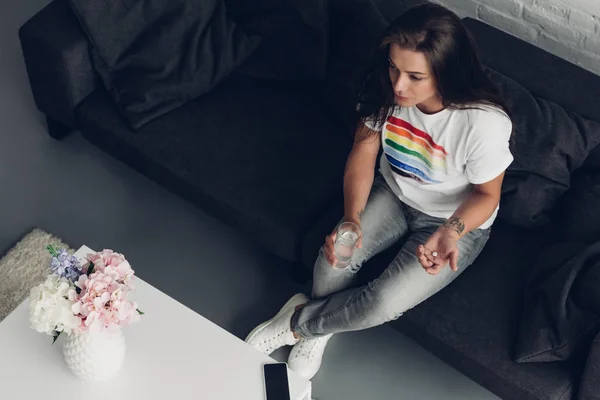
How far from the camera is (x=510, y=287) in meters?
2.36

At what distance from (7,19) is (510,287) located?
227 cm

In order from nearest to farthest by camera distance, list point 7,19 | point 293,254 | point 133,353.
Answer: point 133,353 < point 293,254 < point 7,19

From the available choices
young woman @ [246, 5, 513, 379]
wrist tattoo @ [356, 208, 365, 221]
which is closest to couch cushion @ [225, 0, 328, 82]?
young woman @ [246, 5, 513, 379]

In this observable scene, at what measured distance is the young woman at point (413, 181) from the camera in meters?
1.99

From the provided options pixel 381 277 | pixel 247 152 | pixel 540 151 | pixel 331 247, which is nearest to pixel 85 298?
pixel 331 247

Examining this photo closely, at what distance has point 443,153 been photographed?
2.17m

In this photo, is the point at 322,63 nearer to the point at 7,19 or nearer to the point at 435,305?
the point at 435,305

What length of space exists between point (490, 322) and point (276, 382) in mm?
639

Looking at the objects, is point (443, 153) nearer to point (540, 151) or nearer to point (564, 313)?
point (540, 151)

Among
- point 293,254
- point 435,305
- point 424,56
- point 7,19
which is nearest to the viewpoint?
point 424,56

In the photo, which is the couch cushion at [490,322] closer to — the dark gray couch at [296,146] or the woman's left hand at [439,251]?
the dark gray couch at [296,146]

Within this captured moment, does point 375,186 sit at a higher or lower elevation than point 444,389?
higher

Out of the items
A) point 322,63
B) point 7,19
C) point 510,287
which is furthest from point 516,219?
point 7,19

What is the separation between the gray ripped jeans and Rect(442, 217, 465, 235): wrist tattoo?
0.14m
